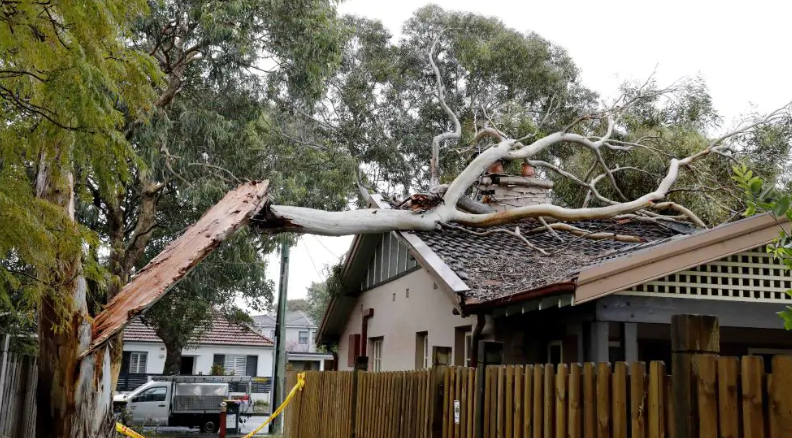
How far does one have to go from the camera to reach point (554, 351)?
39.1 feet

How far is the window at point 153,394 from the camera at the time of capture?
29.1 m

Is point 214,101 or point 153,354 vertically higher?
point 214,101

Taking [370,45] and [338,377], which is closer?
[338,377]

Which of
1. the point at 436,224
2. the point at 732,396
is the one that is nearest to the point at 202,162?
the point at 436,224

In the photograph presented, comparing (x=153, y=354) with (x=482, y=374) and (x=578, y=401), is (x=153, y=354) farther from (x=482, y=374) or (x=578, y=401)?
(x=578, y=401)

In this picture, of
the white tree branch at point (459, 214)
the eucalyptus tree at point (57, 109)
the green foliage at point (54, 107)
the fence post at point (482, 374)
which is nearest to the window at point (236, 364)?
the white tree branch at point (459, 214)

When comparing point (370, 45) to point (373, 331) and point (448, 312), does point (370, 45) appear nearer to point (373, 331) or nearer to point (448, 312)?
point (373, 331)

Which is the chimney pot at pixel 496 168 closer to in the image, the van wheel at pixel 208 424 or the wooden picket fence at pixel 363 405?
the wooden picket fence at pixel 363 405

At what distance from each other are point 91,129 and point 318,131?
2168 cm

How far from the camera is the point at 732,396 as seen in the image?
374 cm

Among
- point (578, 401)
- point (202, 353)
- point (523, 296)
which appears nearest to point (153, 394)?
point (202, 353)

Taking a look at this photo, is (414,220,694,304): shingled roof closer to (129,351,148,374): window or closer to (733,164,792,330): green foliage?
(733,164,792,330): green foliage

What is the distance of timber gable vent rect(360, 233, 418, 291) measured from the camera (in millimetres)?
16234

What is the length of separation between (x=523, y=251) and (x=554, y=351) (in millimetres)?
2579
